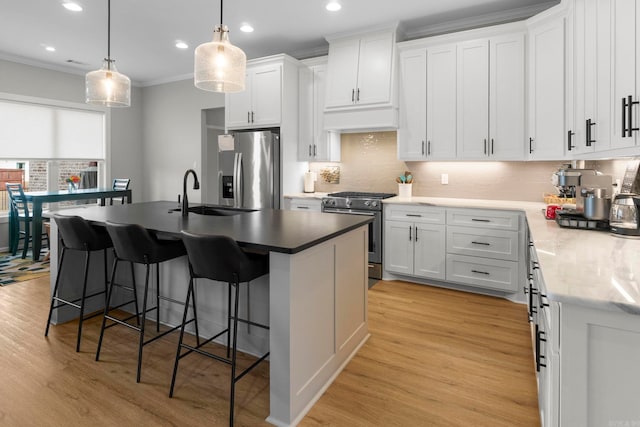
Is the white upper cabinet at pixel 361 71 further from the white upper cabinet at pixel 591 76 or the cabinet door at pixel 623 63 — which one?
the cabinet door at pixel 623 63

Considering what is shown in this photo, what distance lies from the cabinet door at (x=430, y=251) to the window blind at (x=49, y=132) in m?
5.79

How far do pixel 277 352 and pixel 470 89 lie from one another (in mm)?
3374

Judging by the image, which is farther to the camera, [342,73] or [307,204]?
[307,204]

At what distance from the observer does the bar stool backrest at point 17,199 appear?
506 centimetres

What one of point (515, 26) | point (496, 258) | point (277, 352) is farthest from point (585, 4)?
point (277, 352)

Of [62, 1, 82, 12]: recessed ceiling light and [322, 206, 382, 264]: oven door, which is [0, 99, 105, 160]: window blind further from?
[322, 206, 382, 264]: oven door

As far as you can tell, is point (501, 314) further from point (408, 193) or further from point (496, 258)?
point (408, 193)

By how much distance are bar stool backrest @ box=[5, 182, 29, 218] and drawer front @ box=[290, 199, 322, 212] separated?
11.8ft

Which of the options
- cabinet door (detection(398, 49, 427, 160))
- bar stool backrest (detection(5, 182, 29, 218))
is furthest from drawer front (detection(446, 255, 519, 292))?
bar stool backrest (detection(5, 182, 29, 218))

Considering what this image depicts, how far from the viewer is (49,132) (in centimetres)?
603

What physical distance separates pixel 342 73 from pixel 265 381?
3563mm

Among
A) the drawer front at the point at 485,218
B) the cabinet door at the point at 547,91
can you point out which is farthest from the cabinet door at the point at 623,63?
the drawer front at the point at 485,218

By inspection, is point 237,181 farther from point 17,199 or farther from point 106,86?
point 17,199

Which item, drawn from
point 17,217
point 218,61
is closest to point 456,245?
point 218,61
